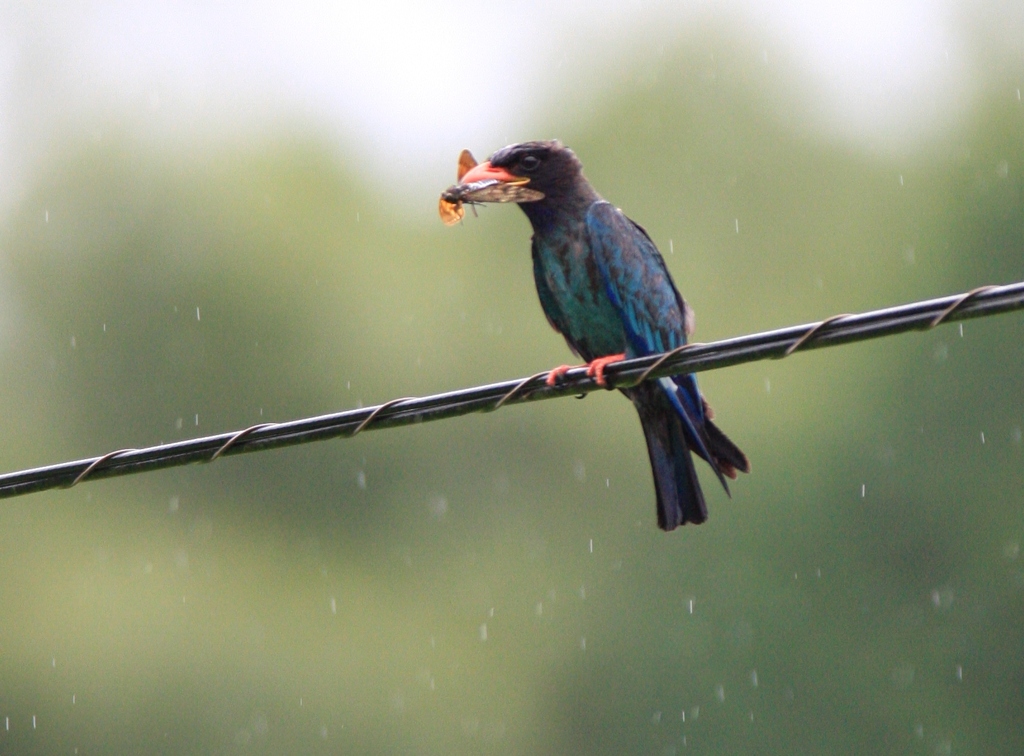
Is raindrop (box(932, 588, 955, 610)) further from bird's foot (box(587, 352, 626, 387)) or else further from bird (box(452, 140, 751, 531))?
bird's foot (box(587, 352, 626, 387))

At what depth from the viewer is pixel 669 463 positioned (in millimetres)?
5371

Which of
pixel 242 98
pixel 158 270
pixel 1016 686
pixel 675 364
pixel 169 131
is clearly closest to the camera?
pixel 675 364

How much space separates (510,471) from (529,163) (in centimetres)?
2041

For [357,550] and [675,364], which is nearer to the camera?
[675,364]

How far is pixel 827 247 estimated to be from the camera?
90.2 feet

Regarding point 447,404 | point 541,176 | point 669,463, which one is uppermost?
point 541,176

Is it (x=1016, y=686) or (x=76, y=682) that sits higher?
(x=76, y=682)

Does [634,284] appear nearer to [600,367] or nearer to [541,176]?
[541,176]

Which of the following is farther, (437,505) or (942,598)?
(437,505)

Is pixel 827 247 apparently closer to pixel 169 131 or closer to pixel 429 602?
pixel 429 602

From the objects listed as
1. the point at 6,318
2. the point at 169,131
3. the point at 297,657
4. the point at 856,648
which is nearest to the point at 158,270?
the point at 6,318

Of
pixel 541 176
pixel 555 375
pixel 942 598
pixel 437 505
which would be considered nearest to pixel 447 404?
pixel 555 375

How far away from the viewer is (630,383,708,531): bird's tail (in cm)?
530

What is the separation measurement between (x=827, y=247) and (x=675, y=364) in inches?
972
